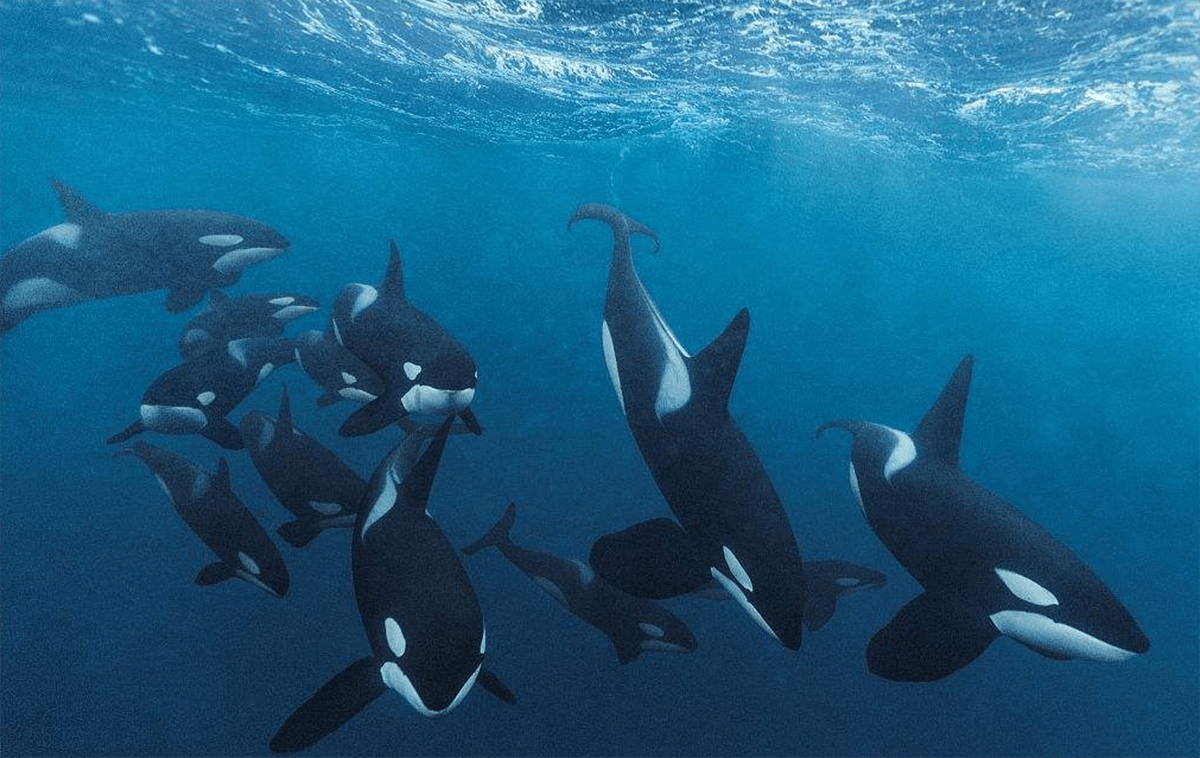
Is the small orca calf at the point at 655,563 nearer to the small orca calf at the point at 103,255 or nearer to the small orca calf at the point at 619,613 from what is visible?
the small orca calf at the point at 619,613

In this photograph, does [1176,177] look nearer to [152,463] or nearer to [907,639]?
[907,639]

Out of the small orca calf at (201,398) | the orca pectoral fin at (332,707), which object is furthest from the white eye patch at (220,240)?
the orca pectoral fin at (332,707)

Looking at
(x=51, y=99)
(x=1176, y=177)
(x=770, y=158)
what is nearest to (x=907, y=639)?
(x=1176, y=177)

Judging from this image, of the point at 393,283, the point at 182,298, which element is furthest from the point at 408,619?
the point at 182,298

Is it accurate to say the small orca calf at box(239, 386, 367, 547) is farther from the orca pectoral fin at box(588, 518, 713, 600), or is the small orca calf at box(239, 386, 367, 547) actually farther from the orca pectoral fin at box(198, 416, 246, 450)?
the orca pectoral fin at box(588, 518, 713, 600)

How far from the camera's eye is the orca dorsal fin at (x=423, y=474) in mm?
4281

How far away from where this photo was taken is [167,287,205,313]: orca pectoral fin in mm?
7859

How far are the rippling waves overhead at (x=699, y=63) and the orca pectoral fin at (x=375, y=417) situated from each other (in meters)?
7.81

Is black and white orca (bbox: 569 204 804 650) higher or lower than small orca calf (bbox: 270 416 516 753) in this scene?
higher

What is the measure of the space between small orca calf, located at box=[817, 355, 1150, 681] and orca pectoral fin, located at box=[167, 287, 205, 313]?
785 centimetres

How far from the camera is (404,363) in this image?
5.85 metres

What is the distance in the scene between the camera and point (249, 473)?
374 inches

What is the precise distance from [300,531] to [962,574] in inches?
213

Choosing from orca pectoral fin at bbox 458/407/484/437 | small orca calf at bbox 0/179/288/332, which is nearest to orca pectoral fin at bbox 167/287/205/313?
small orca calf at bbox 0/179/288/332
